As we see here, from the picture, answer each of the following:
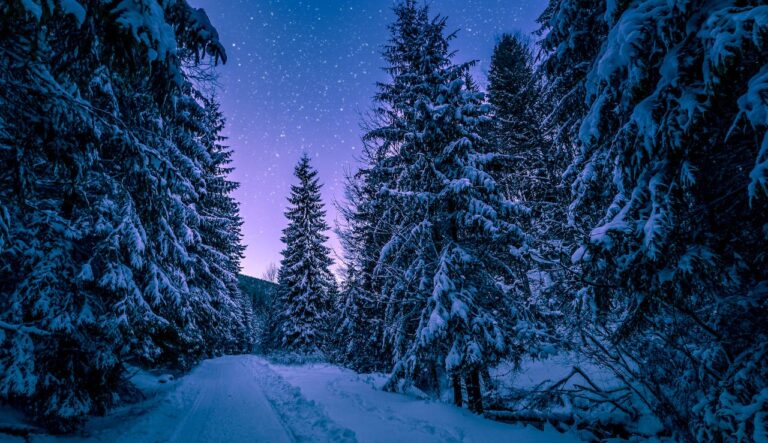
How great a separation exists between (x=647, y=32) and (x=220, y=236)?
20.8m

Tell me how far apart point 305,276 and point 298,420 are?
64.9 feet

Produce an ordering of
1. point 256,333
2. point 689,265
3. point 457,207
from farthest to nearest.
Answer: point 256,333 < point 457,207 < point 689,265

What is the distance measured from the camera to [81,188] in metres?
6.54

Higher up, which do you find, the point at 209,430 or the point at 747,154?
the point at 747,154

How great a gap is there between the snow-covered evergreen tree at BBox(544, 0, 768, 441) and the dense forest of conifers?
1.0 inches

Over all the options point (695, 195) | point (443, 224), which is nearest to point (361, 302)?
point (443, 224)

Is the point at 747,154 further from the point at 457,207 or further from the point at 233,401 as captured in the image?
the point at 233,401

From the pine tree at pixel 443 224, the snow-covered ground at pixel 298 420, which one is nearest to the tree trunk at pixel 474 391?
the pine tree at pixel 443 224

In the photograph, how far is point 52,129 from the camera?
3727 millimetres

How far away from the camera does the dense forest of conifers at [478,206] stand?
3.03m

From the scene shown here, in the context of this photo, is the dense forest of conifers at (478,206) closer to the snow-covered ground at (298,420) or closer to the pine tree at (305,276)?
the snow-covered ground at (298,420)

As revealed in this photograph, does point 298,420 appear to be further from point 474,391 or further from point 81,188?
point 81,188

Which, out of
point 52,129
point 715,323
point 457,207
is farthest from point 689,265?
point 52,129

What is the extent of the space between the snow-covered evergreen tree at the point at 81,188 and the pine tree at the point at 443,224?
5741 millimetres
